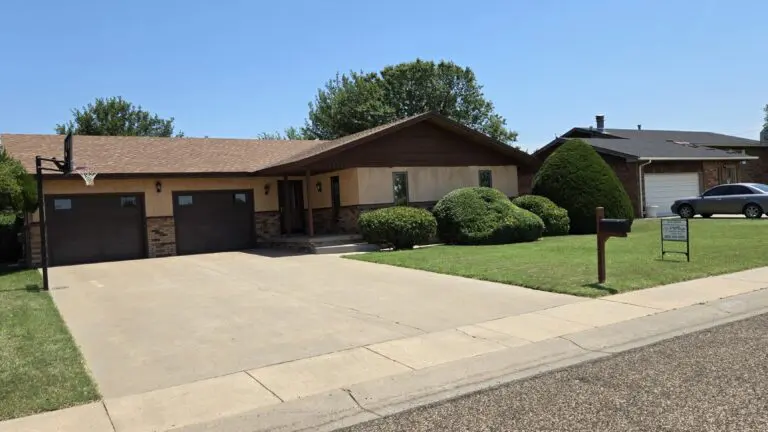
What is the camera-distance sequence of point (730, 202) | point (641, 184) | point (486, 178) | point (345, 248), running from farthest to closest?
1. point (641, 184)
2. point (730, 202)
3. point (486, 178)
4. point (345, 248)

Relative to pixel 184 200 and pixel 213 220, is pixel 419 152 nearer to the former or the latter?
pixel 213 220

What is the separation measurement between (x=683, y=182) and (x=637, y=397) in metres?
28.5

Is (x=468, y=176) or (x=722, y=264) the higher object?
(x=468, y=176)

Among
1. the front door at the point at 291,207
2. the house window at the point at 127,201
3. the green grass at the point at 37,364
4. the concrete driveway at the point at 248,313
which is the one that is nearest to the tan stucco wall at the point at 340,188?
the front door at the point at 291,207

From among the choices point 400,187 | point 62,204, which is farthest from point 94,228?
point 400,187

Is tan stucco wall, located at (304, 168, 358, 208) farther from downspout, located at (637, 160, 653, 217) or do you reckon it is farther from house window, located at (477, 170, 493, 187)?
downspout, located at (637, 160, 653, 217)

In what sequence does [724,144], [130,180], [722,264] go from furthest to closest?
[724,144] < [130,180] < [722,264]

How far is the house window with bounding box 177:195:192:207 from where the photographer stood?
807 inches

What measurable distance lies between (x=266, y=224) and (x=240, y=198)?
139 cm

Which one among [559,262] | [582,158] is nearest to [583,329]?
[559,262]

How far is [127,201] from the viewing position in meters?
19.6

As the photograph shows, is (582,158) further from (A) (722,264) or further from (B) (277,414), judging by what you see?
(B) (277,414)

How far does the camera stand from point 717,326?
720 centimetres

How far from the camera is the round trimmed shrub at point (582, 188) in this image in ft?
67.9
